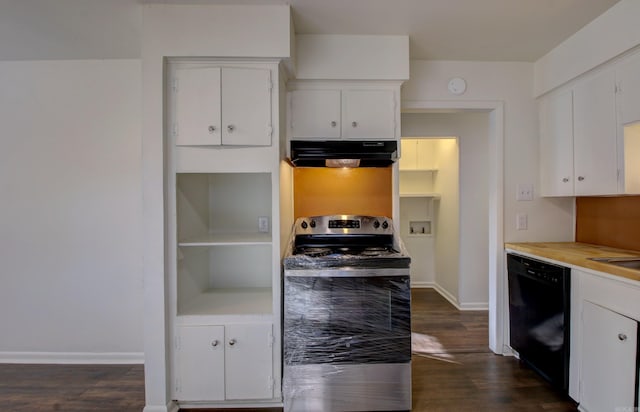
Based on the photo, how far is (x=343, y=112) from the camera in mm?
2189

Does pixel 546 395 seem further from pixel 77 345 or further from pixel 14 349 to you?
pixel 14 349

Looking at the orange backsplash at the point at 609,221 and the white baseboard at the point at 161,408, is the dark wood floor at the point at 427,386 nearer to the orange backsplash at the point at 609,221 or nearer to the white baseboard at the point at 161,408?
the white baseboard at the point at 161,408

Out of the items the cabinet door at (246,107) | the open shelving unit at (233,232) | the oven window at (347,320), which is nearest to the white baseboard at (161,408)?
the open shelving unit at (233,232)

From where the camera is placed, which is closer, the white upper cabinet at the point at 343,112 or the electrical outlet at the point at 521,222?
the white upper cabinet at the point at 343,112

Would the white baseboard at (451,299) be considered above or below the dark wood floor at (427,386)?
above

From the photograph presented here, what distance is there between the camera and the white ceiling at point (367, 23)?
5.79ft

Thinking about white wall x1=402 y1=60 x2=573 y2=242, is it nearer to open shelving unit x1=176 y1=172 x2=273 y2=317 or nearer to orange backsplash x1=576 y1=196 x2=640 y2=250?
orange backsplash x1=576 y1=196 x2=640 y2=250

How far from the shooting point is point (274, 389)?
182cm

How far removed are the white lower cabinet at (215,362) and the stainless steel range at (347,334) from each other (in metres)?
0.24

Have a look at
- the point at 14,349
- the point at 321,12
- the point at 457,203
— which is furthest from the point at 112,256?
the point at 457,203

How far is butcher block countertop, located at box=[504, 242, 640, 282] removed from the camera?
1548 millimetres

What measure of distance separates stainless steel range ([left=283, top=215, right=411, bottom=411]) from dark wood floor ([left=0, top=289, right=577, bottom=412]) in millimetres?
375

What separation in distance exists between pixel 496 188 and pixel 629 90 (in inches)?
38.3

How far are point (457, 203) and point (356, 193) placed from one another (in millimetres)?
1834
